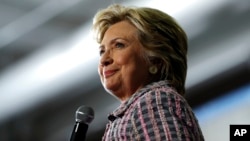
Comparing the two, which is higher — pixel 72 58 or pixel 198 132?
pixel 72 58

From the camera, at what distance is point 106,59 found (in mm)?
875

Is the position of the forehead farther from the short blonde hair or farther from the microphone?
the microphone

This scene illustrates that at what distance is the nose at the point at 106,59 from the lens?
870 mm

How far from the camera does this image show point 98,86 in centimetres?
208

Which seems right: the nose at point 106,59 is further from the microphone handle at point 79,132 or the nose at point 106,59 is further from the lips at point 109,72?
the microphone handle at point 79,132

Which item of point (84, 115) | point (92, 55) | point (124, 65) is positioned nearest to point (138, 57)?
point (124, 65)

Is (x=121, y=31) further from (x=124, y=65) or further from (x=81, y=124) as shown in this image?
(x=81, y=124)

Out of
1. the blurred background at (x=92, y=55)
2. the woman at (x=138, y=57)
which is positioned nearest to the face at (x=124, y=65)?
the woman at (x=138, y=57)

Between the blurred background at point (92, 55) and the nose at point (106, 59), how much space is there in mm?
739

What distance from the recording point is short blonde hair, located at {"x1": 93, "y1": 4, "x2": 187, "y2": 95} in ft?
2.86

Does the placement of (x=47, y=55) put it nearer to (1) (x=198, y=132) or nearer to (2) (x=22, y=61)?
(2) (x=22, y=61)

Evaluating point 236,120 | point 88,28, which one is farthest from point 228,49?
point 88,28

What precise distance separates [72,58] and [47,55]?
107 mm

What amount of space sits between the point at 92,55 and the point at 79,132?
1045 millimetres
